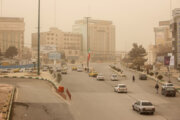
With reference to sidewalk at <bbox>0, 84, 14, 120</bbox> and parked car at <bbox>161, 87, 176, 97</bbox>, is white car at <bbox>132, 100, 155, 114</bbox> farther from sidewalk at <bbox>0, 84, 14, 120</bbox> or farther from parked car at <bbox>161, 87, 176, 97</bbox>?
parked car at <bbox>161, 87, 176, 97</bbox>

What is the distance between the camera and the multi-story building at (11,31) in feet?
510

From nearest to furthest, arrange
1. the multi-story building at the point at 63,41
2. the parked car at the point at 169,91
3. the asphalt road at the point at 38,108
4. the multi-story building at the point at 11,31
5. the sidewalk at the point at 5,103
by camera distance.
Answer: the sidewalk at the point at 5,103 → the asphalt road at the point at 38,108 → the parked car at the point at 169,91 → the multi-story building at the point at 11,31 → the multi-story building at the point at 63,41

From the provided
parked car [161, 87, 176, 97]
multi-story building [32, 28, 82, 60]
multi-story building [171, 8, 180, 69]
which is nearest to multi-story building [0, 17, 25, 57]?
multi-story building [32, 28, 82, 60]

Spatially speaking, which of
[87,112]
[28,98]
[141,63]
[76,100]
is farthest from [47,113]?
[141,63]

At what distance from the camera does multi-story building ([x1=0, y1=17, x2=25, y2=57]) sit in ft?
510

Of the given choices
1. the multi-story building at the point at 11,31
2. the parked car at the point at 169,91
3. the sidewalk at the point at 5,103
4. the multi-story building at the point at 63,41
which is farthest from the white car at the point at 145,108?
the multi-story building at the point at 63,41

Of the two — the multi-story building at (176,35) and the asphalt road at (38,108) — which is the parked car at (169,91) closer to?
the asphalt road at (38,108)

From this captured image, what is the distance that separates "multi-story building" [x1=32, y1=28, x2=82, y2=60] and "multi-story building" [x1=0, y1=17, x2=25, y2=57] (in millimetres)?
11248

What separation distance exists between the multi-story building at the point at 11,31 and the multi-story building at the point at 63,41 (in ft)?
36.9

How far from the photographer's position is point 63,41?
177m

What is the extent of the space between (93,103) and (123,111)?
172 inches

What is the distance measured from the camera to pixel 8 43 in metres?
159

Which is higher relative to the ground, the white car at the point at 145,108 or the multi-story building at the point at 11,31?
the multi-story building at the point at 11,31

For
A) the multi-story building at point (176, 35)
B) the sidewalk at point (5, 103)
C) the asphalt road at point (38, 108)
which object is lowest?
the asphalt road at point (38, 108)
